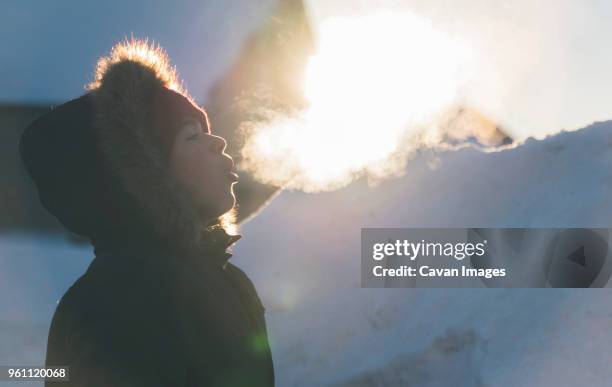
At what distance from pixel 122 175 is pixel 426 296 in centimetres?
689

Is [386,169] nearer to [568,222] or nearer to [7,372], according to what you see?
[568,222]

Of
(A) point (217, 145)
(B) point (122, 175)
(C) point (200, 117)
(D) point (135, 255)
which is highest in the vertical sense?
(C) point (200, 117)

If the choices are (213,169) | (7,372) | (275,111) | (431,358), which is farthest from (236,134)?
(213,169)

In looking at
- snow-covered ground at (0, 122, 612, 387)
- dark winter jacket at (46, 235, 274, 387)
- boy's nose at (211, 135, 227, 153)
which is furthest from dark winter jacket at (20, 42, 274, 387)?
snow-covered ground at (0, 122, 612, 387)

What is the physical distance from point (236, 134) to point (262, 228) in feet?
4.80

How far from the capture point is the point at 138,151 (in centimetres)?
200

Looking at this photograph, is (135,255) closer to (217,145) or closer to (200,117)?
(217,145)

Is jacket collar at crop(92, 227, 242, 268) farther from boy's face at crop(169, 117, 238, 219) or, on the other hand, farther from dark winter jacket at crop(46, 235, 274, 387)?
boy's face at crop(169, 117, 238, 219)

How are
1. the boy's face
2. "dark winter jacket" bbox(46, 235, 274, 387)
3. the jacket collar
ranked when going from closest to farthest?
"dark winter jacket" bbox(46, 235, 274, 387), the jacket collar, the boy's face

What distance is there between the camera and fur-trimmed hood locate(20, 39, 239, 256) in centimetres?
197

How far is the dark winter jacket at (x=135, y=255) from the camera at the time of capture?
1.69m

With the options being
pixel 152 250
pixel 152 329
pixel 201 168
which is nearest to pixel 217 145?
pixel 201 168

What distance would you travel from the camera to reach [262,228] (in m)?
9.98

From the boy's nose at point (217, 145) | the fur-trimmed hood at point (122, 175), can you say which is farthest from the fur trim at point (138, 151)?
the boy's nose at point (217, 145)
